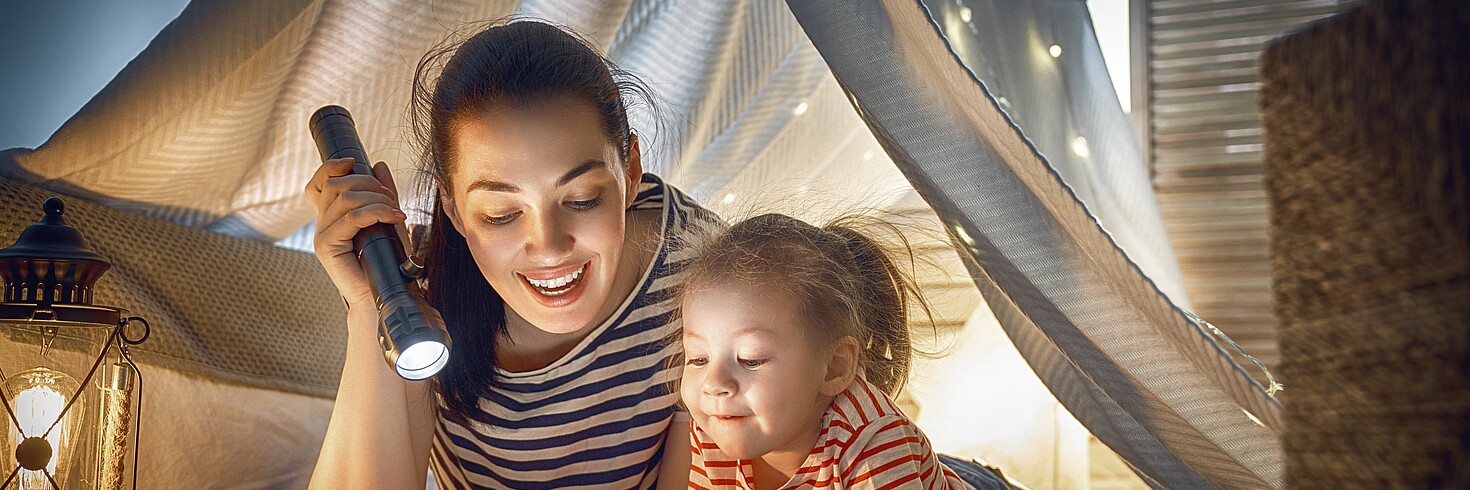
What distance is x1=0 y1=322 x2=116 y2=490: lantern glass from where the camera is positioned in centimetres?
93

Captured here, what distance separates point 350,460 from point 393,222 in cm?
33

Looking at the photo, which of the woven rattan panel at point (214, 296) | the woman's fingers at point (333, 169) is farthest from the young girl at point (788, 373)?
the woven rattan panel at point (214, 296)

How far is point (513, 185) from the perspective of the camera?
3.05 feet

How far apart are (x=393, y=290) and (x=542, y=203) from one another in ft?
0.55

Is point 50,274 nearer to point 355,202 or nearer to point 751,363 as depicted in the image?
point 355,202

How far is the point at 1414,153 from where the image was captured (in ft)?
1.40

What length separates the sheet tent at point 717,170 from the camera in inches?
34.4

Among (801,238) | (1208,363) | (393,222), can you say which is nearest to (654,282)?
(801,238)

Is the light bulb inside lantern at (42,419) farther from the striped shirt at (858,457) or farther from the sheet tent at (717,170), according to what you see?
the striped shirt at (858,457)

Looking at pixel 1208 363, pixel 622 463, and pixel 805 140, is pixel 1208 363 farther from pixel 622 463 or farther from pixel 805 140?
pixel 805 140

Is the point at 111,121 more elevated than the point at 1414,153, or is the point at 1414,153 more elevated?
the point at 111,121

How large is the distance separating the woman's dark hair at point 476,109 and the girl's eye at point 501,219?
75 mm

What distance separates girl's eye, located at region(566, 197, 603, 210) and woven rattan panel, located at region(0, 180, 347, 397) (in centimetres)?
57

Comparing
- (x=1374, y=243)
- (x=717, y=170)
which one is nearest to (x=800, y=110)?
(x=717, y=170)
